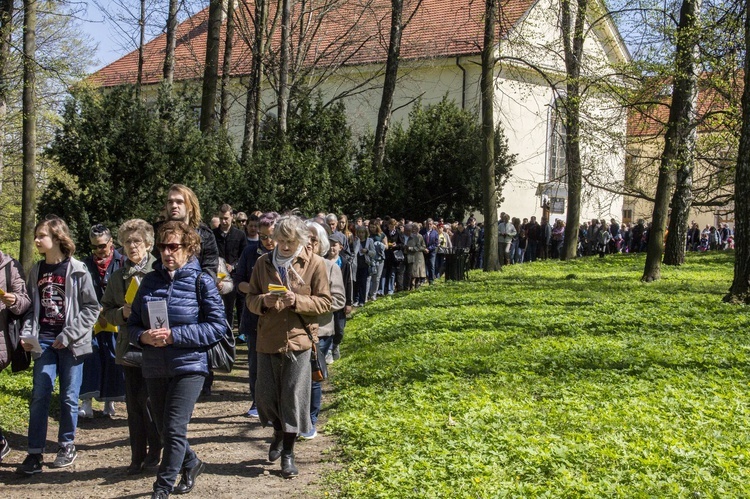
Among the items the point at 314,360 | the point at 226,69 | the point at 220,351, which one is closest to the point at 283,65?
the point at 226,69

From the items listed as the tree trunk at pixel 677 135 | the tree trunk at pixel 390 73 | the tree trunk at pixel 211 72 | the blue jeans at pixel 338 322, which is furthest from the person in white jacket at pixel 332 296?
the tree trunk at pixel 390 73

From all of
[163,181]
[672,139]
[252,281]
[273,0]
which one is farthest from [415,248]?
[252,281]

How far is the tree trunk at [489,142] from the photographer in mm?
22250

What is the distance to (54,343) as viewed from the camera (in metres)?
7.04

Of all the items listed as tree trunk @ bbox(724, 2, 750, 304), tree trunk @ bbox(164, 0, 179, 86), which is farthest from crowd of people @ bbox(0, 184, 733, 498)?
tree trunk @ bbox(164, 0, 179, 86)

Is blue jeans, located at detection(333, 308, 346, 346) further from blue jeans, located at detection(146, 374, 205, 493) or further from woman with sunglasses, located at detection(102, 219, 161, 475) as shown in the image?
blue jeans, located at detection(146, 374, 205, 493)

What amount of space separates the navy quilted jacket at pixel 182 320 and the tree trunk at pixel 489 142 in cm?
1755

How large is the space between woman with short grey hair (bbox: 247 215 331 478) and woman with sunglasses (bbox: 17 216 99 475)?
154 centimetres

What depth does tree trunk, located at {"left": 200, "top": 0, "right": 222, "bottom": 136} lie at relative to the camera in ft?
59.8

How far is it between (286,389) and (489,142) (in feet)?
57.4

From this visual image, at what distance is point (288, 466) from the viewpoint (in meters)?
6.66

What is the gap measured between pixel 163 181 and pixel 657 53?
36.0 feet

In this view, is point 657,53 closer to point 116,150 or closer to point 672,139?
point 672,139

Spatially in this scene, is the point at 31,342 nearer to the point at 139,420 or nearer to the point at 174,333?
the point at 139,420
